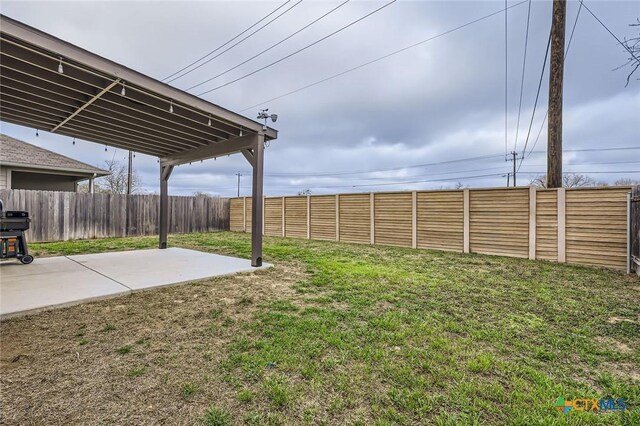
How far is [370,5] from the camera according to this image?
6953mm

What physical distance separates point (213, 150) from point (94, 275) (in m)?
3.24

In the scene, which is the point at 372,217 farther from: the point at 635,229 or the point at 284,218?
the point at 635,229

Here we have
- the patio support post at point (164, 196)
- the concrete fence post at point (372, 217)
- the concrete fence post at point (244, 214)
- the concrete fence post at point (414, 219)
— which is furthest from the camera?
the concrete fence post at point (244, 214)

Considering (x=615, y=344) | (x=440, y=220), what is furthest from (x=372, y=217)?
(x=615, y=344)

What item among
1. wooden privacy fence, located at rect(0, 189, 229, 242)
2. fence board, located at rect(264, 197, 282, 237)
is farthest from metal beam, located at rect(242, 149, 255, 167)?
wooden privacy fence, located at rect(0, 189, 229, 242)

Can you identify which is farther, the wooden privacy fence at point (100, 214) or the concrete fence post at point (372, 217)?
the concrete fence post at point (372, 217)

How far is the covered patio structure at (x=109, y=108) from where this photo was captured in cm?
321

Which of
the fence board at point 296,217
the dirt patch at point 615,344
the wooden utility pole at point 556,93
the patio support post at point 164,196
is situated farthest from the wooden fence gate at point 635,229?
the patio support post at point 164,196

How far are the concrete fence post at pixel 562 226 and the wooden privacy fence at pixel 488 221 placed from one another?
16 millimetres

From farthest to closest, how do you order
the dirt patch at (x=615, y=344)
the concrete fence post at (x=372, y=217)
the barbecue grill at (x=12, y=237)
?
the concrete fence post at (x=372, y=217) < the barbecue grill at (x=12, y=237) < the dirt patch at (x=615, y=344)

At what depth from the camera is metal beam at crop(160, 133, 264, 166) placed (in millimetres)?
5438

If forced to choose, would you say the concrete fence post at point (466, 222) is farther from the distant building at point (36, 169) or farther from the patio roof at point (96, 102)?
the distant building at point (36, 169)

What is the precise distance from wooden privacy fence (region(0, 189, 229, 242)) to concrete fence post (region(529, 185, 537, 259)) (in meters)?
11.7

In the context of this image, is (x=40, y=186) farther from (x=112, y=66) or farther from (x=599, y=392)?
(x=599, y=392)
